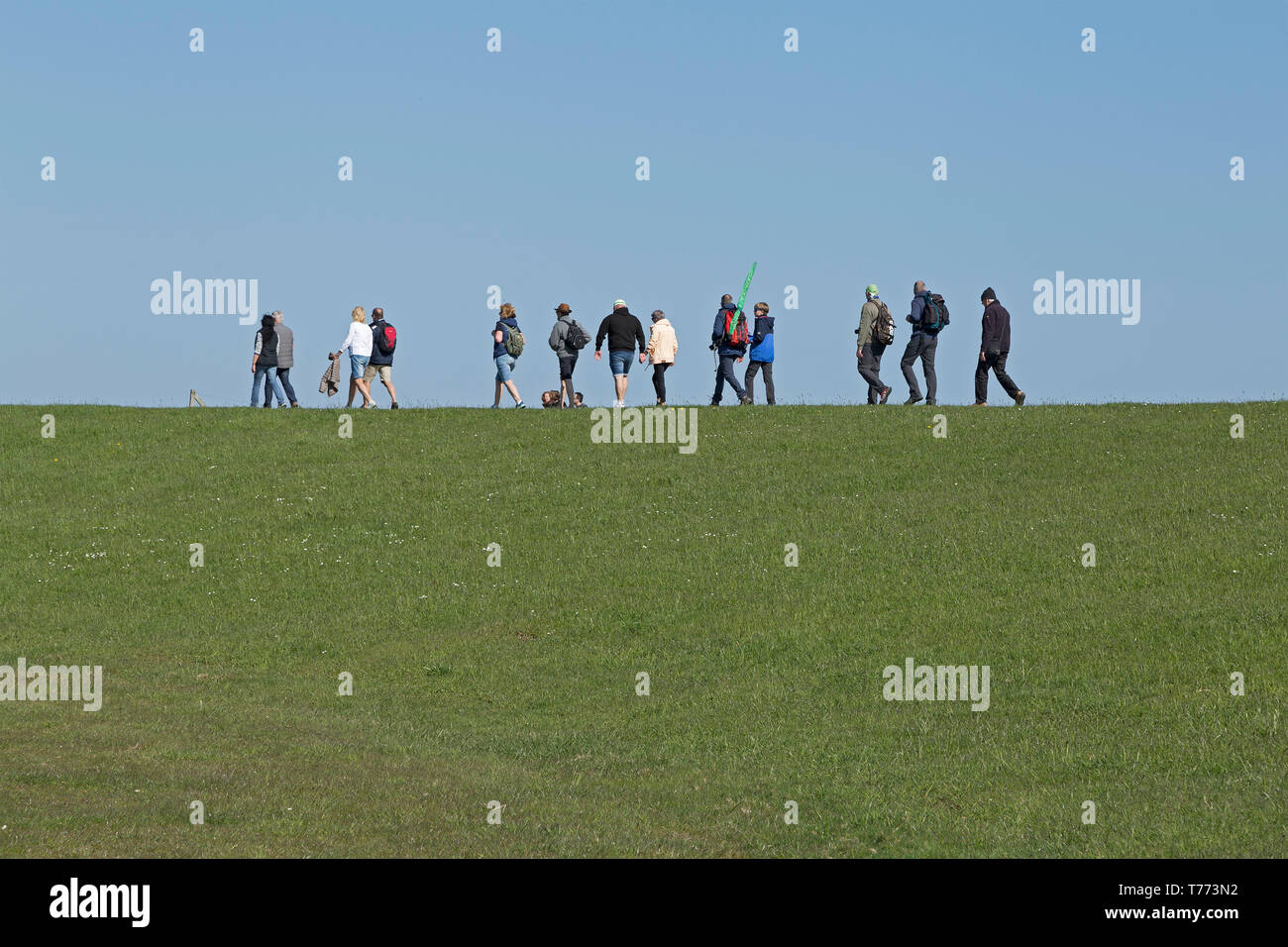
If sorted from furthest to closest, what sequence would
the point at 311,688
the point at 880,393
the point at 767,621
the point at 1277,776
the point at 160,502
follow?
the point at 880,393 → the point at 160,502 → the point at 767,621 → the point at 311,688 → the point at 1277,776

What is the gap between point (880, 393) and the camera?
3362 centimetres

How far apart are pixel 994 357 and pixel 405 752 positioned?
65.2ft

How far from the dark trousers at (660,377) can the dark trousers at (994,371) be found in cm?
700

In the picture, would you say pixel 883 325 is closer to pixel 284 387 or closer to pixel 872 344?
pixel 872 344

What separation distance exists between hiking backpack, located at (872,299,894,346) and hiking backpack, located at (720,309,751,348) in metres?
3.08

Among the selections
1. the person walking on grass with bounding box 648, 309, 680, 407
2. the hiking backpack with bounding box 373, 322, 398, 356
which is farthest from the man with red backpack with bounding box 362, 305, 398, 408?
the person walking on grass with bounding box 648, 309, 680, 407

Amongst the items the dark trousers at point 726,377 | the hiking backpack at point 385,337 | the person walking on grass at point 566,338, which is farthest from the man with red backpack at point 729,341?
the hiking backpack at point 385,337

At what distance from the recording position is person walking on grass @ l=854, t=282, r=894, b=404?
3175 cm

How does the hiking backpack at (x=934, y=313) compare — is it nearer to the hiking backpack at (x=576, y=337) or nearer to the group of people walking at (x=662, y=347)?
the group of people walking at (x=662, y=347)

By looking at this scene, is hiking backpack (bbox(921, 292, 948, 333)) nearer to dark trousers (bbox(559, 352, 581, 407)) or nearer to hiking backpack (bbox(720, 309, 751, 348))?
hiking backpack (bbox(720, 309, 751, 348))

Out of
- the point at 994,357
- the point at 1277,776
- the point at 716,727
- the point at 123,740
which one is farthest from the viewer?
the point at 994,357

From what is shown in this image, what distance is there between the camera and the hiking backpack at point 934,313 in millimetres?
30812
